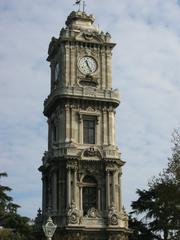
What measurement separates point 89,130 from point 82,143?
6.17ft

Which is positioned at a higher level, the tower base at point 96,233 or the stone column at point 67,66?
the stone column at point 67,66

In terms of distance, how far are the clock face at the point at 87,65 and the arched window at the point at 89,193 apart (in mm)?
12161

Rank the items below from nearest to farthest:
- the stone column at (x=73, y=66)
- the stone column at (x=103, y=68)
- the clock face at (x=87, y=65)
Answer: the stone column at (x=73, y=66), the clock face at (x=87, y=65), the stone column at (x=103, y=68)

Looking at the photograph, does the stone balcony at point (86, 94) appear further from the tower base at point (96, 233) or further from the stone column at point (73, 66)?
the tower base at point (96, 233)

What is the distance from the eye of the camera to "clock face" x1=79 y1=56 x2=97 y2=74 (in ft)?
235

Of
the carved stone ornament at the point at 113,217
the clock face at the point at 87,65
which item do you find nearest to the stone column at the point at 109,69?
the clock face at the point at 87,65

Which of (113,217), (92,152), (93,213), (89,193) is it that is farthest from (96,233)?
(92,152)

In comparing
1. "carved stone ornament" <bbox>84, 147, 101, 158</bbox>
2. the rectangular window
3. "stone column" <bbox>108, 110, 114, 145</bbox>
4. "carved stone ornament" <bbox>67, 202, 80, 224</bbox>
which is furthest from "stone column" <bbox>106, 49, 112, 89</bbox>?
"carved stone ornament" <bbox>67, 202, 80, 224</bbox>

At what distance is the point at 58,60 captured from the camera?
242 feet

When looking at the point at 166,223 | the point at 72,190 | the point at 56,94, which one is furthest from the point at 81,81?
the point at 166,223

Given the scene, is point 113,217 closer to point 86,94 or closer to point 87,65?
point 86,94

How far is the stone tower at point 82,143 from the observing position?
213 ft

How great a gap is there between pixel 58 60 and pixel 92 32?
16.4ft

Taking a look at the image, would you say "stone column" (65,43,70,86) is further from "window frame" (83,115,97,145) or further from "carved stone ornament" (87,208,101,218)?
"carved stone ornament" (87,208,101,218)
